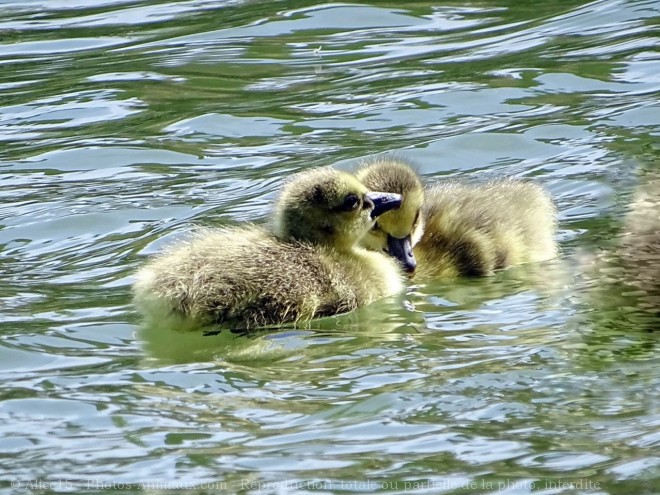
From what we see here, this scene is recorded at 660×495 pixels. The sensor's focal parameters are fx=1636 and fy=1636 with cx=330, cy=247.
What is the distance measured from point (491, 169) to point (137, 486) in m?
3.78

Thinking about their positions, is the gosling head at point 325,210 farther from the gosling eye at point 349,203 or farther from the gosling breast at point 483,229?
the gosling breast at point 483,229

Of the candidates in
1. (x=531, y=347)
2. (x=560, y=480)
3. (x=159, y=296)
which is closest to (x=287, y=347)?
(x=159, y=296)

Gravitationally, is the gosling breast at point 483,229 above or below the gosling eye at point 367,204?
below

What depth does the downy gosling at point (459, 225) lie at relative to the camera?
602 cm

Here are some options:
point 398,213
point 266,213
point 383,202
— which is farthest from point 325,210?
point 266,213

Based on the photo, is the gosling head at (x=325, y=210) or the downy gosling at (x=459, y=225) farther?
the downy gosling at (x=459, y=225)

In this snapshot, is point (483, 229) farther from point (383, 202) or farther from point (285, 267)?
point (285, 267)

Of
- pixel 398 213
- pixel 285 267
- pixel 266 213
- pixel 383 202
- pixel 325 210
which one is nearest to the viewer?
pixel 285 267

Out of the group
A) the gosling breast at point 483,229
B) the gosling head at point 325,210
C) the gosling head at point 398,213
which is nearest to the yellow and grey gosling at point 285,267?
the gosling head at point 325,210

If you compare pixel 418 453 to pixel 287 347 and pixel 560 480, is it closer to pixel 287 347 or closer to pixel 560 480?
pixel 560 480

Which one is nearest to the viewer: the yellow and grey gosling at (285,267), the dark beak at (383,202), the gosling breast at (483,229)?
the yellow and grey gosling at (285,267)

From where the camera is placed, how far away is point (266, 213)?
6.77 m

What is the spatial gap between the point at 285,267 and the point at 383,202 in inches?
24.0

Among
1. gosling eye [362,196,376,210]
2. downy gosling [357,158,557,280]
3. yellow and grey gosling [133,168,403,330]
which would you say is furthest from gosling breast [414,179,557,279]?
gosling eye [362,196,376,210]
